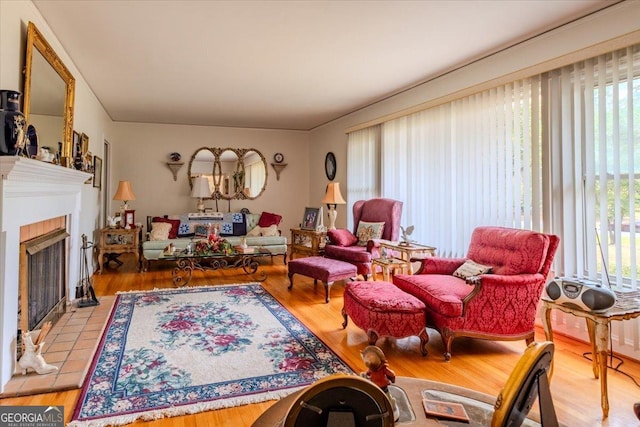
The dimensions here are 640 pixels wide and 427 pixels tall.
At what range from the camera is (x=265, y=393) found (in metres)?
2.15

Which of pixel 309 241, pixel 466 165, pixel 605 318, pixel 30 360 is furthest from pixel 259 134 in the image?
pixel 605 318

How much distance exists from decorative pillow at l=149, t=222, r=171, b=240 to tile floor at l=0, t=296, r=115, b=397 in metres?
2.22

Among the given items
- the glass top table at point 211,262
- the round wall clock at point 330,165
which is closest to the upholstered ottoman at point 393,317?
the glass top table at point 211,262

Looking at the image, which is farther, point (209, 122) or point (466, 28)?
point (209, 122)

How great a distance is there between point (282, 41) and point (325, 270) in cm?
234

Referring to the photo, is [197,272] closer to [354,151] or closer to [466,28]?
[354,151]

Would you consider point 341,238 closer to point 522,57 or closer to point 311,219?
point 311,219

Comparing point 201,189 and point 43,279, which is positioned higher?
point 201,189

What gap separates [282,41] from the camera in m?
3.38

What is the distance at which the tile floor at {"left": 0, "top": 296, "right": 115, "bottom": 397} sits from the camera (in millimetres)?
2172

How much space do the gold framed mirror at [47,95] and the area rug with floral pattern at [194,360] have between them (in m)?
1.66

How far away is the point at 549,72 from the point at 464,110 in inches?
38.6

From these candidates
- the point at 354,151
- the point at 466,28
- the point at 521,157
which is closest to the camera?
the point at 466,28

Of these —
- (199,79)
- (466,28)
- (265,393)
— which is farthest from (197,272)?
(466,28)
